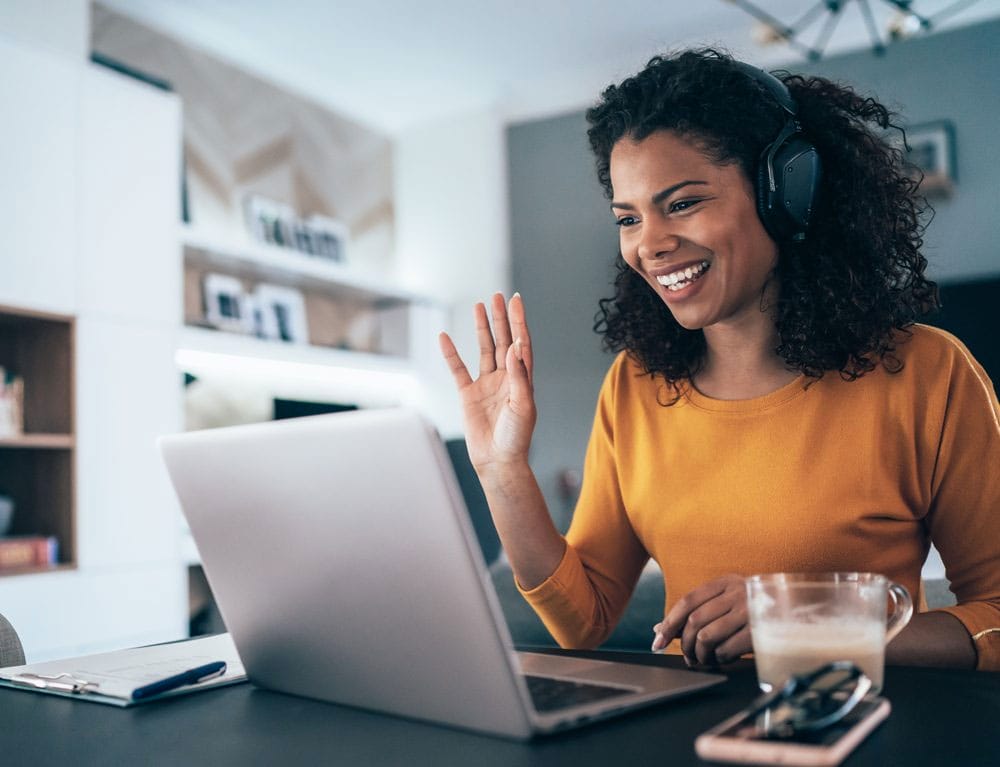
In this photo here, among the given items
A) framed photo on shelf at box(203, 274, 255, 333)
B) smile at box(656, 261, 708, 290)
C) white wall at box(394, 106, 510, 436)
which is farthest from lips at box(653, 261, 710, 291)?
white wall at box(394, 106, 510, 436)

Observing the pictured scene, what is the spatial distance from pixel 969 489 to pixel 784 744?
2.22ft

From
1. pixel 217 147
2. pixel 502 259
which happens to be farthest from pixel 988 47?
pixel 217 147

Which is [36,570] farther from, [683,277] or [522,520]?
[683,277]

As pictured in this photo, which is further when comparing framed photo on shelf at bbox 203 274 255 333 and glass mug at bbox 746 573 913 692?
framed photo on shelf at bbox 203 274 255 333

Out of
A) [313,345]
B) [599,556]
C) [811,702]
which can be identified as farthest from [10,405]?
[811,702]

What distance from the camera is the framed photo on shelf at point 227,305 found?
3.87 meters

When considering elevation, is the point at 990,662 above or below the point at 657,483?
below

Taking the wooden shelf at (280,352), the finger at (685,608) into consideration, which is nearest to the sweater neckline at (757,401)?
the finger at (685,608)

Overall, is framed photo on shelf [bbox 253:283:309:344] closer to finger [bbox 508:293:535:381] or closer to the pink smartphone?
finger [bbox 508:293:535:381]

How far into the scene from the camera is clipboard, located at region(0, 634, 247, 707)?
74cm

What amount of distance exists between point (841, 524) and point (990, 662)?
207 mm

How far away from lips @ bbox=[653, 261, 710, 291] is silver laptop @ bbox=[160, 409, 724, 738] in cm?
53

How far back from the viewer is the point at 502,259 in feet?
16.1

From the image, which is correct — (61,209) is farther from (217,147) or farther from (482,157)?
(482,157)
